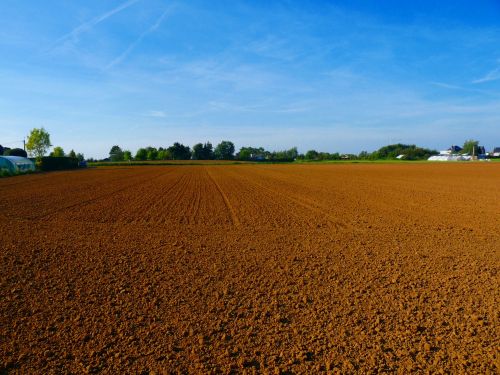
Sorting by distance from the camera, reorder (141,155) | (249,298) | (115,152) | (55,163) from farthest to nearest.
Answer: (115,152), (141,155), (55,163), (249,298)

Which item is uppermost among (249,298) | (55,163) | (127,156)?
(127,156)

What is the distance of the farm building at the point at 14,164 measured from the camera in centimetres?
4388

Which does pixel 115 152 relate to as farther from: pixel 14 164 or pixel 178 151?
pixel 14 164

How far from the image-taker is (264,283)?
6.40 m

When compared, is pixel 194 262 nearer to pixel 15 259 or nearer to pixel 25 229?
pixel 15 259

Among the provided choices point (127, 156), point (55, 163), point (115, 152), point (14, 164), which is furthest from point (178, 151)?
point (14, 164)

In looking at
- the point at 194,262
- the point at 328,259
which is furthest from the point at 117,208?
the point at 328,259

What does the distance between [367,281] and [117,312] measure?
3.87 metres

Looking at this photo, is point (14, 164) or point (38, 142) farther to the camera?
point (38, 142)

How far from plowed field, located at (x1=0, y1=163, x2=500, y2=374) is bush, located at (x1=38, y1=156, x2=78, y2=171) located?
2114 inches

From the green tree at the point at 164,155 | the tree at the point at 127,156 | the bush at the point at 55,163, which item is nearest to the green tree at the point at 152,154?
the green tree at the point at 164,155

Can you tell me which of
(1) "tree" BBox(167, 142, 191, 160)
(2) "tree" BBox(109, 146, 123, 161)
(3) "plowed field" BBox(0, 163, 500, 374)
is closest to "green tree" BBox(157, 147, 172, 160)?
(1) "tree" BBox(167, 142, 191, 160)

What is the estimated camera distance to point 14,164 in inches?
1807

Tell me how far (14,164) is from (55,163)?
59.6 ft
